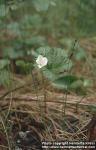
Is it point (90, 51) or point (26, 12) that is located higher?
point (26, 12)

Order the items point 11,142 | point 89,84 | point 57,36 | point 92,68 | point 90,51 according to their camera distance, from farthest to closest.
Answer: point 57,36 → point 90,51 → point 92,68 → point 89,84 → point 11,142

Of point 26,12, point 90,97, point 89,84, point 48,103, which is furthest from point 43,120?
point 26,12

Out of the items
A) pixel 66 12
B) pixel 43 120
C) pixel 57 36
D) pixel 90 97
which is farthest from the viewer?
pixel 66 12

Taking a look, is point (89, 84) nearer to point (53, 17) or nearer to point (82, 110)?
point (82, 110)

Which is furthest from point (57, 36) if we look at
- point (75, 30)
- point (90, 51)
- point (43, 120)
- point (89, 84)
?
point (43, 120)

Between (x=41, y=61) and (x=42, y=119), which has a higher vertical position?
(x=41, y=61)

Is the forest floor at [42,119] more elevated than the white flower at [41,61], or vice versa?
the white flower at [41,61]

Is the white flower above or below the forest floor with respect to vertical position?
above

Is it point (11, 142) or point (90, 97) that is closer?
point (11, 142)

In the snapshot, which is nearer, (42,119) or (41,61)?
(41,61)

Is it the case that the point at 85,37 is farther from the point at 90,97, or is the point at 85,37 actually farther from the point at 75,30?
the point at 90,97
